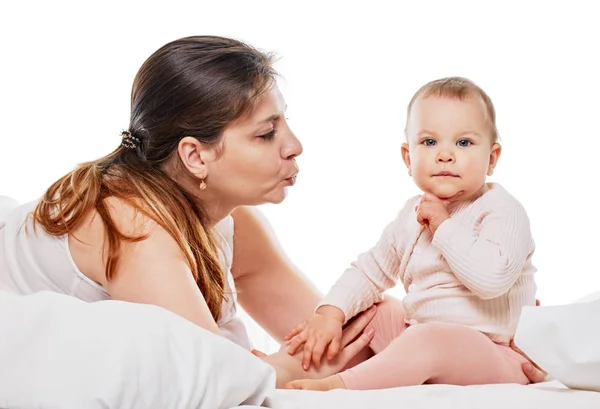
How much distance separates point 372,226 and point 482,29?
77 cm

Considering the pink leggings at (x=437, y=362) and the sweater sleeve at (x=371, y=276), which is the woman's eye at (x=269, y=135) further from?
the pink leggings at (x=437, y=362)

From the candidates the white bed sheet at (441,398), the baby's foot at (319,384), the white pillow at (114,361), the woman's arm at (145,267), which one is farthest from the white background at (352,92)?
the white pillow at (114,361)

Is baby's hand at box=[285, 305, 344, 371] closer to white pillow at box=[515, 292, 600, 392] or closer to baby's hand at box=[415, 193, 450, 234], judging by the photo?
baby's hand at box=[415, 193, 450, 234]

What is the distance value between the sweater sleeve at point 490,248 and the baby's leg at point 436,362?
95 mm

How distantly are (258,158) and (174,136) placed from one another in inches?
7.1

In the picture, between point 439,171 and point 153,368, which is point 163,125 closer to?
point 439,171

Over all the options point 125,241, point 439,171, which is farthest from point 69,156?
point 439,171

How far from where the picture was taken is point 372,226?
313 cm

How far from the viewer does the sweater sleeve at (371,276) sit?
1.92 metres

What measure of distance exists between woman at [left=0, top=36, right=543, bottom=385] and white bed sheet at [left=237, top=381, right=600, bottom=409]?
0.37 metres

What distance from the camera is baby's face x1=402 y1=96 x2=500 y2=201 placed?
1.77 metres

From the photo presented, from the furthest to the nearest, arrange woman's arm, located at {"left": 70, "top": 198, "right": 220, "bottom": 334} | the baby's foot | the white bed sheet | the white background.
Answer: the white background → woman's arm, located at {"left": 70, "top": 198, "right": 220, "bottom": 334} → the baby's foot → the white bed sheet

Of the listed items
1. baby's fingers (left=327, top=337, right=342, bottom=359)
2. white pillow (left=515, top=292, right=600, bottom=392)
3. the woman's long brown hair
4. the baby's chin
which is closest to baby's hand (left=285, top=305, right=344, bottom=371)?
baby's fingers (left=327, top=337, right=342, bottom=359)

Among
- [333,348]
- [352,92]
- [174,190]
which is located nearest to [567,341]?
[333,348]
